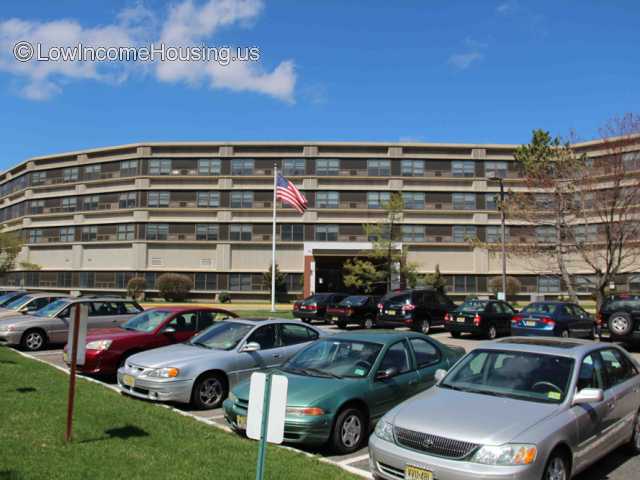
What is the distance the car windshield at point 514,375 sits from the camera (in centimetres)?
560

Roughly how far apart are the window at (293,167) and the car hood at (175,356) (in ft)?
159

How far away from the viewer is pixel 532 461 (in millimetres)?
4594

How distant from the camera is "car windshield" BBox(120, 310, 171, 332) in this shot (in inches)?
469

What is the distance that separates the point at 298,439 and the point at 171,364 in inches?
129

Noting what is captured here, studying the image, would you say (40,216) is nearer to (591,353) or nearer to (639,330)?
(639,330)

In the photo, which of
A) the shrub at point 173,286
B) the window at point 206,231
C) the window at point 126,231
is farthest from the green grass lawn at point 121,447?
the window at point 126,231

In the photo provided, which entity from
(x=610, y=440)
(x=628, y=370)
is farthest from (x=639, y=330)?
(x=610, y=440)

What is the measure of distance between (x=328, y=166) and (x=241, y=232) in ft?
37.2

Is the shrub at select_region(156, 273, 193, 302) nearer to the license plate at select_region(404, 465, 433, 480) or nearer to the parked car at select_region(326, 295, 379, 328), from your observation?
the parked car at select_region(326, 295, 379, 328)

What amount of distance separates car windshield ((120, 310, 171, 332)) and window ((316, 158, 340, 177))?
45.9 metres

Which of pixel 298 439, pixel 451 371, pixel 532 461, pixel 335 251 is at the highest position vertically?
pixel 335 251

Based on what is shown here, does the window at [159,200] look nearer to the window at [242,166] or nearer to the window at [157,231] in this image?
the window at [157,231]

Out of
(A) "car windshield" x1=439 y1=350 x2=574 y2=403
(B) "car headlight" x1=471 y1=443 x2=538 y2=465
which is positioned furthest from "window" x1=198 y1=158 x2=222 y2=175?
(B) "car headlight" x1=471 y1=443 x2=538 y2=465

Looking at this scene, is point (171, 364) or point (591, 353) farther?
point (171, 364)
